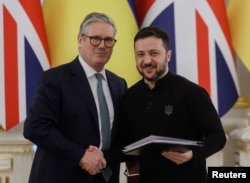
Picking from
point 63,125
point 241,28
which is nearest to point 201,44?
point 241,28

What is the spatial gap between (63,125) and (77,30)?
0.71 m

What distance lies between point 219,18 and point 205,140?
942mm

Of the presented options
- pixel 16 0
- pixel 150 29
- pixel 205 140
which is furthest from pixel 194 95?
pixel 16 0

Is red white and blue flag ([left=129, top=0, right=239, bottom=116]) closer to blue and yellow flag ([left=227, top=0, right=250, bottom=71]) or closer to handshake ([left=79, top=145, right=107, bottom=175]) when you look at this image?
blue and yellow flag ([left=227, top=0, right=250, bottom=71])

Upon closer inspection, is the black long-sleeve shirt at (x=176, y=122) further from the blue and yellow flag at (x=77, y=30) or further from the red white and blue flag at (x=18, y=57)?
the red white and blue flag at (x=18, y=57)

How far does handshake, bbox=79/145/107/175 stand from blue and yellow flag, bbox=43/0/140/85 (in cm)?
68

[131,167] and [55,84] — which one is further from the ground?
[55,84]

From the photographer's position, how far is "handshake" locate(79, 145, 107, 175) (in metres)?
1.62

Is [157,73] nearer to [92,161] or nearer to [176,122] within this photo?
[176,122]

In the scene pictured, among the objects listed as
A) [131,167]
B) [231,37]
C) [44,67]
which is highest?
[231,37]

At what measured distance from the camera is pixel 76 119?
5.53 ft

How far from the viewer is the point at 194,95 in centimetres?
165

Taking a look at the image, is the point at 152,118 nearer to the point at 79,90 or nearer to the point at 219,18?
the point at 79,90

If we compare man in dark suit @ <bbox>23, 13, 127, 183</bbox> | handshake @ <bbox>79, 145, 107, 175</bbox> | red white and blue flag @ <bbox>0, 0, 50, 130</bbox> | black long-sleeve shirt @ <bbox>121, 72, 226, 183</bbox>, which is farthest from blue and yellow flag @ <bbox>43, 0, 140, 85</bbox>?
handshake @ <bbox>79, 145, 107, 175</bbox>
